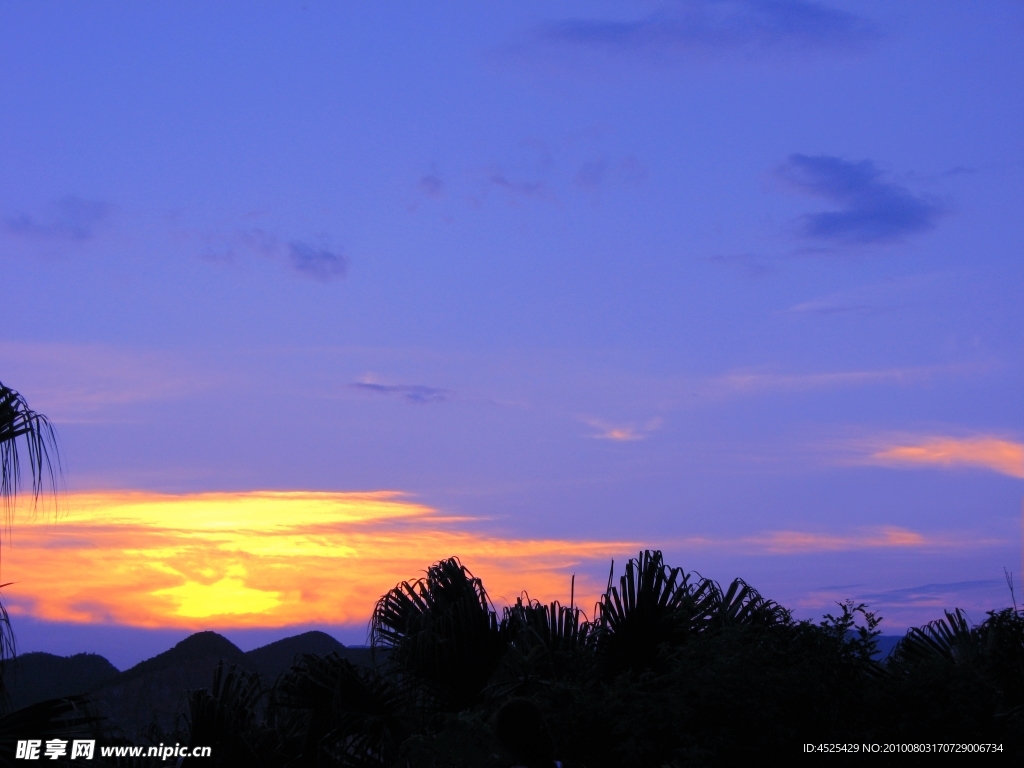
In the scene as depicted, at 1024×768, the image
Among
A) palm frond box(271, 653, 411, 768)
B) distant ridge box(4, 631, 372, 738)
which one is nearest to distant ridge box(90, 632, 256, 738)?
distant ridge box(4, 631, 372, 738)

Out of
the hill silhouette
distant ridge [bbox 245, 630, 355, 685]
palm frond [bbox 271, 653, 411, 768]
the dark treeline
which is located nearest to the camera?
the dark treeline

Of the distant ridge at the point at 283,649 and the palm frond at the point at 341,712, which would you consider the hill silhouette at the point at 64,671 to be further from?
A: the palm frond at the point at 341,712

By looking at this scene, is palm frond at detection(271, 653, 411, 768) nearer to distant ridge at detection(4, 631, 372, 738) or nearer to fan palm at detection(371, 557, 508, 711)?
fan palm at detection(371, 557, 508, 711)

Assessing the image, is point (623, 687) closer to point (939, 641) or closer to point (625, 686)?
point (625, 686)

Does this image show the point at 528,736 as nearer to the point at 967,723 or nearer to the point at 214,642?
the point at 967,723

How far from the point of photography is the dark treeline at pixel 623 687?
8.80 meters

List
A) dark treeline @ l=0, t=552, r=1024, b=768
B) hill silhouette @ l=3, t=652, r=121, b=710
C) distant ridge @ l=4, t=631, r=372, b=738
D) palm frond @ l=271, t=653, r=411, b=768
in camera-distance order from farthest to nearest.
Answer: distant ridge @ l=4, t=631, r=372, b=738, hill silhouette @ l=3, t=652, r=121, b=710, palm frond @ l=271, t=653, r=411, b=768, dark treeline @ l=0, t=552, r=1024, b=768

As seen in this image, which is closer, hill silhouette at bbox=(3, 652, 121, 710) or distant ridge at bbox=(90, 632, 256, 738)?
hill silhouette at bbox=(3, 652, 121, 710)

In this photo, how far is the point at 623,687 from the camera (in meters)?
9.28

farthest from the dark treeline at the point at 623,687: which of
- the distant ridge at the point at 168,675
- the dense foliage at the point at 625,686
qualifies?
the distant ridge at the point at 168,675

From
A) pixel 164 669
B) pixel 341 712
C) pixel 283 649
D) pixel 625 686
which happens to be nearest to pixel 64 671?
pixel 164 669

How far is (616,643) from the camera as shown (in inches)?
427

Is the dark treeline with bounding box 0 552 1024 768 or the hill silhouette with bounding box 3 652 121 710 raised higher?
the dark treeline with bounding box 0 552 1024 768

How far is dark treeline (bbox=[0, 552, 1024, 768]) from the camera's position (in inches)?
346
